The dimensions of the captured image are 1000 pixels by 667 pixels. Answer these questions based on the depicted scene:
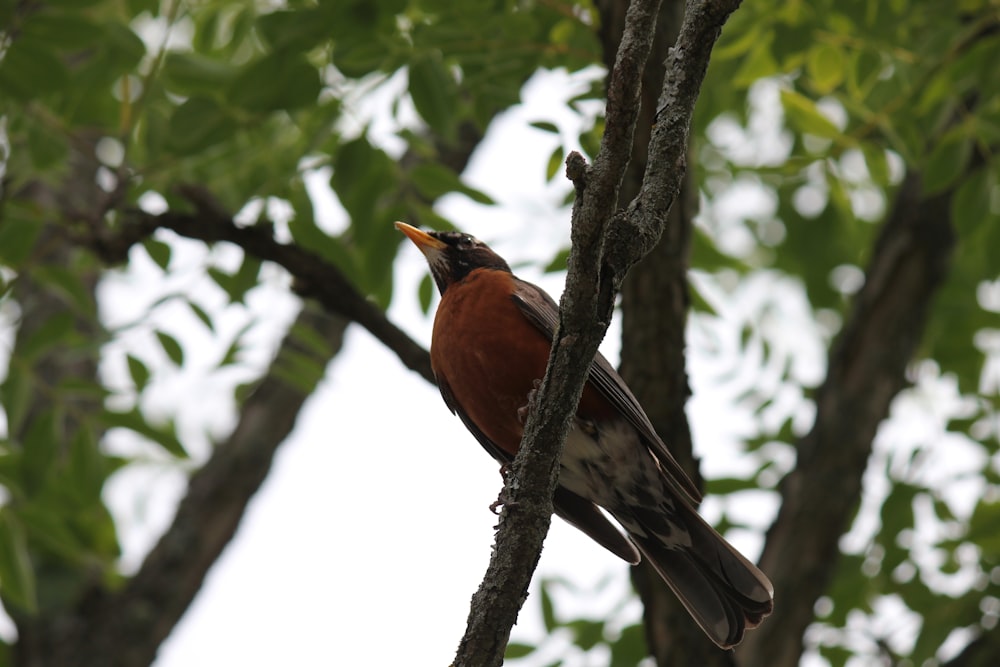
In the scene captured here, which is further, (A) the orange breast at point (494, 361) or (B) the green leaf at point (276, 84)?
(A) the orange breast at point (494, 361)

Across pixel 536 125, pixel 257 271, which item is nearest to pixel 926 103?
pixel 536 125

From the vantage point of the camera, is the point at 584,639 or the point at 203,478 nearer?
the point at 584,639

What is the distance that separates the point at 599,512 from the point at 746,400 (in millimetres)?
2043

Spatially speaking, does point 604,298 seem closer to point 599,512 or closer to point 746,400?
point 599,512

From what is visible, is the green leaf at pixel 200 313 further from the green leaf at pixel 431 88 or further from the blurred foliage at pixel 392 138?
the green leaf at pixel 431 88

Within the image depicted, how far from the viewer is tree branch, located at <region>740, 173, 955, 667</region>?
16.5 ft

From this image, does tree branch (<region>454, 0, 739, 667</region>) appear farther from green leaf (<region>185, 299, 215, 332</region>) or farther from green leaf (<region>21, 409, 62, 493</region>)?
green leaf (<region>21, 409, 62, 493</region>)

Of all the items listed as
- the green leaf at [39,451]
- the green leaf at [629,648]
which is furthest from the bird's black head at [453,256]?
the green leaf at [629,648]

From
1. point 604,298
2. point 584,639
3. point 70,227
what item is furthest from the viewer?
point 584,639

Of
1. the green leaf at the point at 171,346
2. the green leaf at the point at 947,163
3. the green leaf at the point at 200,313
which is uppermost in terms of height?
the green leaf at the point at 947,163

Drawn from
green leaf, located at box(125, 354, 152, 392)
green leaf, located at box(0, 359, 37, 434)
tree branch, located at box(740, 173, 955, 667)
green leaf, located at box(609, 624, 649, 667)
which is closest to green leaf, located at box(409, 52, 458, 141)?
green leaf, located at box(125, 354, 152, 392)

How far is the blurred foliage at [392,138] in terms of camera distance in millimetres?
4281

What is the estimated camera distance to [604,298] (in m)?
2.68

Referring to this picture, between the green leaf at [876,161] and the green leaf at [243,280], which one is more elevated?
the green leaf at [876,161]
